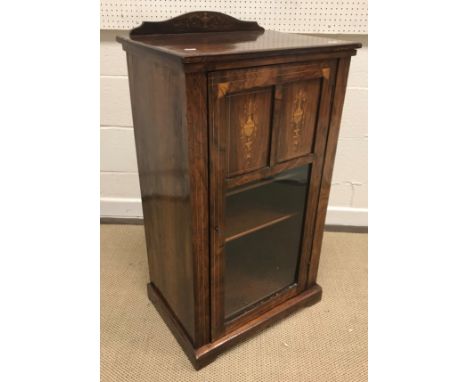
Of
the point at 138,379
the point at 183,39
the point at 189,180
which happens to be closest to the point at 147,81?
the point at 183,39

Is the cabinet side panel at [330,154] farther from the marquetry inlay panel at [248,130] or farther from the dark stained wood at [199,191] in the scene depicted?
the dark stained wood at [199,191]

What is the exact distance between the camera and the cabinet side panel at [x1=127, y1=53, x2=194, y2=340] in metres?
1.00

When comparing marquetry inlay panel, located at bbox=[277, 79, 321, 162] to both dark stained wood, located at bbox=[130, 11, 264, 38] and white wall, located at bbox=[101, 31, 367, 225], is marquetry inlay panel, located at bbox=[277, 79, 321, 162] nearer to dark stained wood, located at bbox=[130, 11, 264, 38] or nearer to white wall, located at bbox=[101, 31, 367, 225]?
dark stained wood, located at bbox=[130, 11, 264, 38]

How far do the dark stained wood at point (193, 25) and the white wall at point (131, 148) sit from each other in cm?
51

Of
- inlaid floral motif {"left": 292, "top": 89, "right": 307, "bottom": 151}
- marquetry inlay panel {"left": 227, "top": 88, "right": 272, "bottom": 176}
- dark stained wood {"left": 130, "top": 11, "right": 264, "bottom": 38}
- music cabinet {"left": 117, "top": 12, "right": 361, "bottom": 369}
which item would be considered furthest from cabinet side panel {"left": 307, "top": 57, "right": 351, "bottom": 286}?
dark stained wood {"left": 130, "top": 11, "right": 264, "bottom": 38}

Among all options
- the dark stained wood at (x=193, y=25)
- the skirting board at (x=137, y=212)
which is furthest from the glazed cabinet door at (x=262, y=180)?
the skirting board at (x=137, y=212)

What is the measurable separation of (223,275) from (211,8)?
1023mm

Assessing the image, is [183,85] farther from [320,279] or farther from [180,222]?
[320,279]

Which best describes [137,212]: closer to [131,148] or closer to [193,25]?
[131,148]

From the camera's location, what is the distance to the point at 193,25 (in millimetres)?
1232

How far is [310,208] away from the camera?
135 centimetres

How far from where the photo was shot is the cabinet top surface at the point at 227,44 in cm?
93

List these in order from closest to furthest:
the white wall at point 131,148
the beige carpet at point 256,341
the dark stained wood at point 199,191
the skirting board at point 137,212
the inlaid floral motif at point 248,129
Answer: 1. the dark stained wood at point 199,191
2. the inlaid floral motif at point 248,129
3. the beige carpet at point 256,341
4. the white wall at point 131,148
5. the skirting board at point 137,212

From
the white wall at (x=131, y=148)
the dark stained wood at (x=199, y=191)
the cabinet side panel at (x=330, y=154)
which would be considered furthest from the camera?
the white wall at (x=131, y=148)
